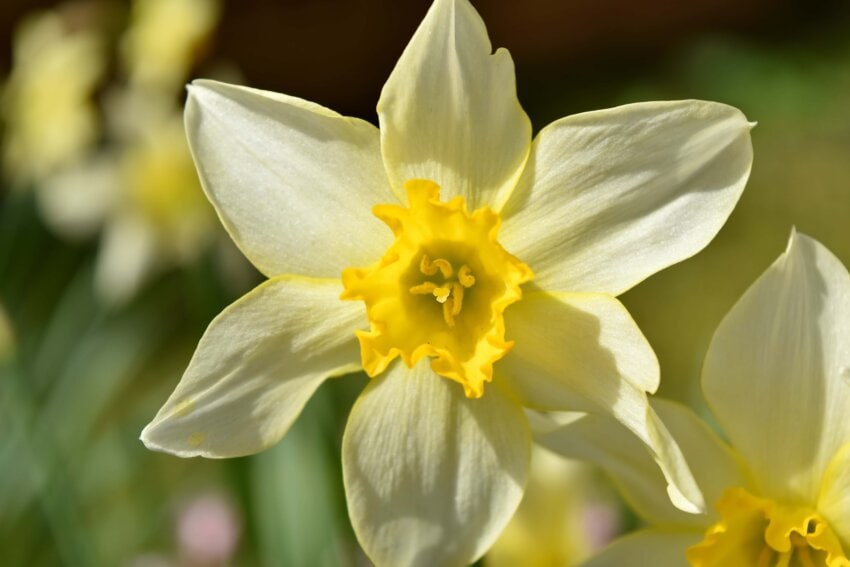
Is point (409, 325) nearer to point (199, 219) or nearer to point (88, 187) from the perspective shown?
point (199, 219)

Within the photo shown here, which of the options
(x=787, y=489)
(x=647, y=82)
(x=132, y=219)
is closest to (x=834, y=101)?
(x=647, y=82)

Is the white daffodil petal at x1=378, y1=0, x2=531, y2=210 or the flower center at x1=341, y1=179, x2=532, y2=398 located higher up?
the white daffodil petal at x1=378, y1=0, x2=531, y2=210

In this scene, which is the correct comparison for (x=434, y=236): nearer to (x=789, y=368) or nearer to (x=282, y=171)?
(x=282, y=171)

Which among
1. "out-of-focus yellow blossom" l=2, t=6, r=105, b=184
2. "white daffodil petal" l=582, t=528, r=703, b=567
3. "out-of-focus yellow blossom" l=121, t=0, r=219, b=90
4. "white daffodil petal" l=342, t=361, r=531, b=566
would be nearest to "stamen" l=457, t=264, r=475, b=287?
"white daffodil petal" l=342, t=361, r=531, b=566

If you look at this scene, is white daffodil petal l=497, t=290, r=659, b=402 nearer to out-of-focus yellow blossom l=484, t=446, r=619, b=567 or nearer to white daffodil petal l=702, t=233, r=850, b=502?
white daffodil petal l=702, t=233, r=850, b=502

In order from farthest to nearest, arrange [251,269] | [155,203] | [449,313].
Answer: [251,269]
[155,203]
[449,313]

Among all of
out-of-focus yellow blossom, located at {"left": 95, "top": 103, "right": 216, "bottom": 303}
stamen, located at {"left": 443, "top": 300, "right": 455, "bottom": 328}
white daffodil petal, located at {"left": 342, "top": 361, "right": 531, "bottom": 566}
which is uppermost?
stamen, located at {"left": 443, "top": 300, "right": 455, "bottom": 328}

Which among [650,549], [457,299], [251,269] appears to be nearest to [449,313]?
[457,299]
